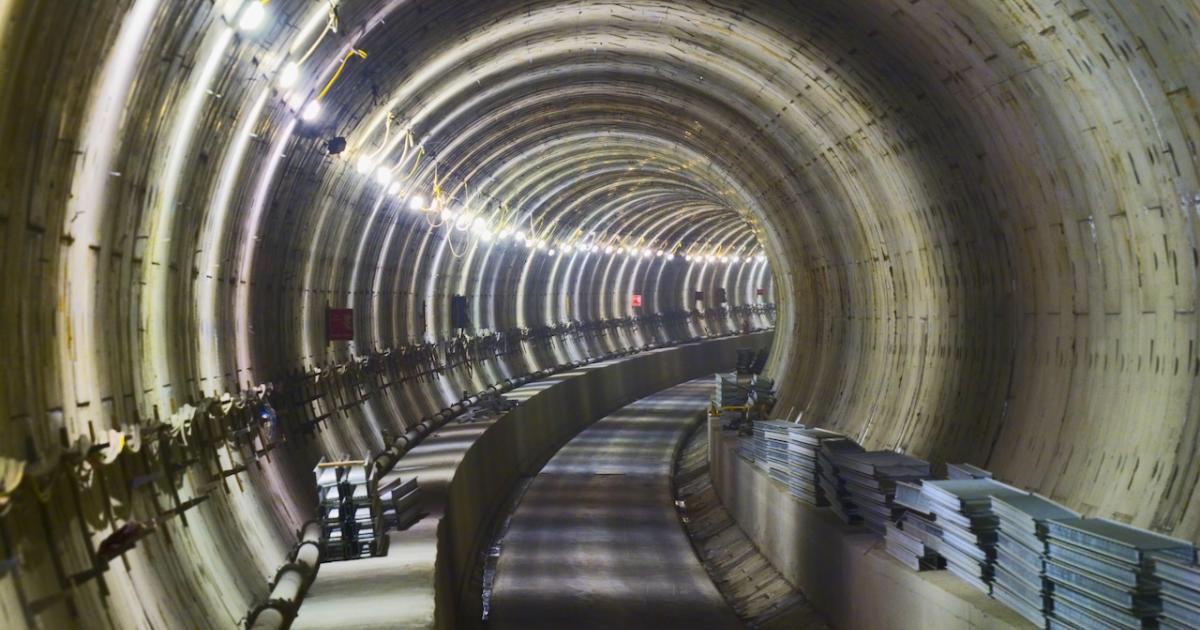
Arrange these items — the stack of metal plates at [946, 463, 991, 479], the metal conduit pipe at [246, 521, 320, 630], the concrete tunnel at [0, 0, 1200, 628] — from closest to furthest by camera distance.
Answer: the concrete tunnel at [0, 0, 1200, 628] → the metal conduit pipe at [246, 521, 320, 630] → the stack of metal plates at [946, 463, 991, 479]

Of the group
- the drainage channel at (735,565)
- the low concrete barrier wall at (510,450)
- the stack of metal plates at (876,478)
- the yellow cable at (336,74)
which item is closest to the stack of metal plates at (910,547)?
the stack of metal plates at (876,478)

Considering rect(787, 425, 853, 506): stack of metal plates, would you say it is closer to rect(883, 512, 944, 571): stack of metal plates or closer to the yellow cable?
rect(883, 512, 944, 571): stack of metal plates

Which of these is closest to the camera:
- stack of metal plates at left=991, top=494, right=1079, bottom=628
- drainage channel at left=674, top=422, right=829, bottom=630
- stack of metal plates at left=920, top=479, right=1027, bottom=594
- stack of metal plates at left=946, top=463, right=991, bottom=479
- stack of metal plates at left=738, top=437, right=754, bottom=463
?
stack of metal plates at left=991, top=494, right=1079, bottom=628

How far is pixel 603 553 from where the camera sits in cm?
2038

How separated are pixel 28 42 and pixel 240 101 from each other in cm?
490

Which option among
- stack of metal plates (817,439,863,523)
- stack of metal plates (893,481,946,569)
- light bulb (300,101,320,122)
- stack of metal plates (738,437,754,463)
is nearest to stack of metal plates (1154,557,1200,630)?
stack of metal plates (893,481,946,569)

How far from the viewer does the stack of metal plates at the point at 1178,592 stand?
756 centimetres

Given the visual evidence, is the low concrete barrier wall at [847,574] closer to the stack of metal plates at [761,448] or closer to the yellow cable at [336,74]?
the stack of metal plates at [761,448]

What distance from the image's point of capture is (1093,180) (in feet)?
35.2

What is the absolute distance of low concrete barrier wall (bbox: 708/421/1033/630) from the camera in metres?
10.2

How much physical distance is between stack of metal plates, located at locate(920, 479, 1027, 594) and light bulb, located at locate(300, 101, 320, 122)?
25.7ft

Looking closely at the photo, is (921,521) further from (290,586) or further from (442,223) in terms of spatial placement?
(442,223)

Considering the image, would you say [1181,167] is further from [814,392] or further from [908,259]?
[814,392]

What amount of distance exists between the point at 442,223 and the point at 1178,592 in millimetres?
19209
